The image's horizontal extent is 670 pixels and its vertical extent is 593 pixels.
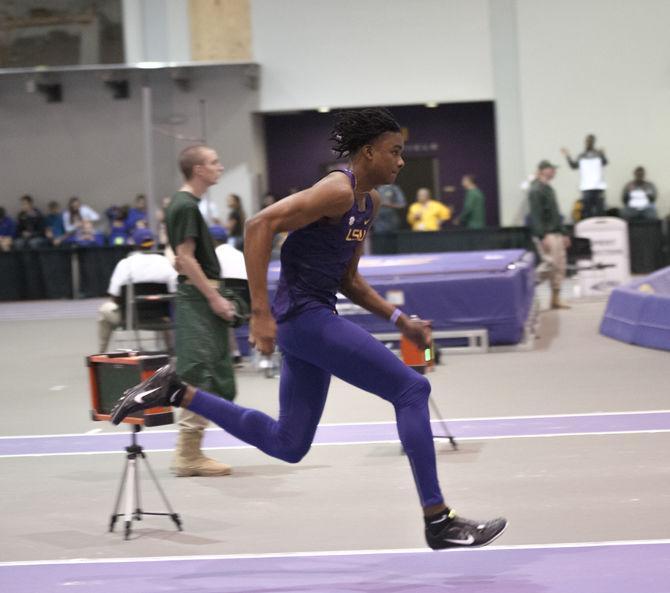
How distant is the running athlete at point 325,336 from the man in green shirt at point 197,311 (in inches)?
58.3

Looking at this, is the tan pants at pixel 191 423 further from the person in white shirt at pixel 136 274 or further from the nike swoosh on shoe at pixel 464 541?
the person in white shirt at pixel 136 274

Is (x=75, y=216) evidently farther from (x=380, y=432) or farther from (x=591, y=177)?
(x=380, y=432)

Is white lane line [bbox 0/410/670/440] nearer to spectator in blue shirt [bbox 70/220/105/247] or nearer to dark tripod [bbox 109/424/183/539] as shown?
dark tripod [bbox 109/424/183/539]

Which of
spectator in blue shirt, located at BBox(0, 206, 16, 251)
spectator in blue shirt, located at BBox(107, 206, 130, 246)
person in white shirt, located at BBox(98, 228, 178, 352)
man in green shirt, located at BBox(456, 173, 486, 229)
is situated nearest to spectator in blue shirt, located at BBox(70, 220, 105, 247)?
spectator in blue shirt, located at BBox(107, 206, 130, 246)

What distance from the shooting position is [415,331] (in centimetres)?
527

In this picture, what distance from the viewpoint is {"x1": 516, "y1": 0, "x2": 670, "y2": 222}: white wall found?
73.9 ft

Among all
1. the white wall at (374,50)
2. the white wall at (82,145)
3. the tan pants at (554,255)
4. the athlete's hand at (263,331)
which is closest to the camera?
the athlete's hand at (263,331)

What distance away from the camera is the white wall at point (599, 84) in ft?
73.9

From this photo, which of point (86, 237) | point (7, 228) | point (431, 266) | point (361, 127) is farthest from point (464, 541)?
point (7, 228)

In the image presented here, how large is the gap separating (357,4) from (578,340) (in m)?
12.3

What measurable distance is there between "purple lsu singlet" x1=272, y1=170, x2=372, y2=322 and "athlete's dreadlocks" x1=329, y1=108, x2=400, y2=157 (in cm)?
15

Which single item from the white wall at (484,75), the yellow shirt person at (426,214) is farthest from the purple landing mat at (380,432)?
the white wall at (484,75)

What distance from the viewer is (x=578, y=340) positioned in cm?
1263

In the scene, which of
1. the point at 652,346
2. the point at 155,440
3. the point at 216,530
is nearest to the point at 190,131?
the point at 652,346
